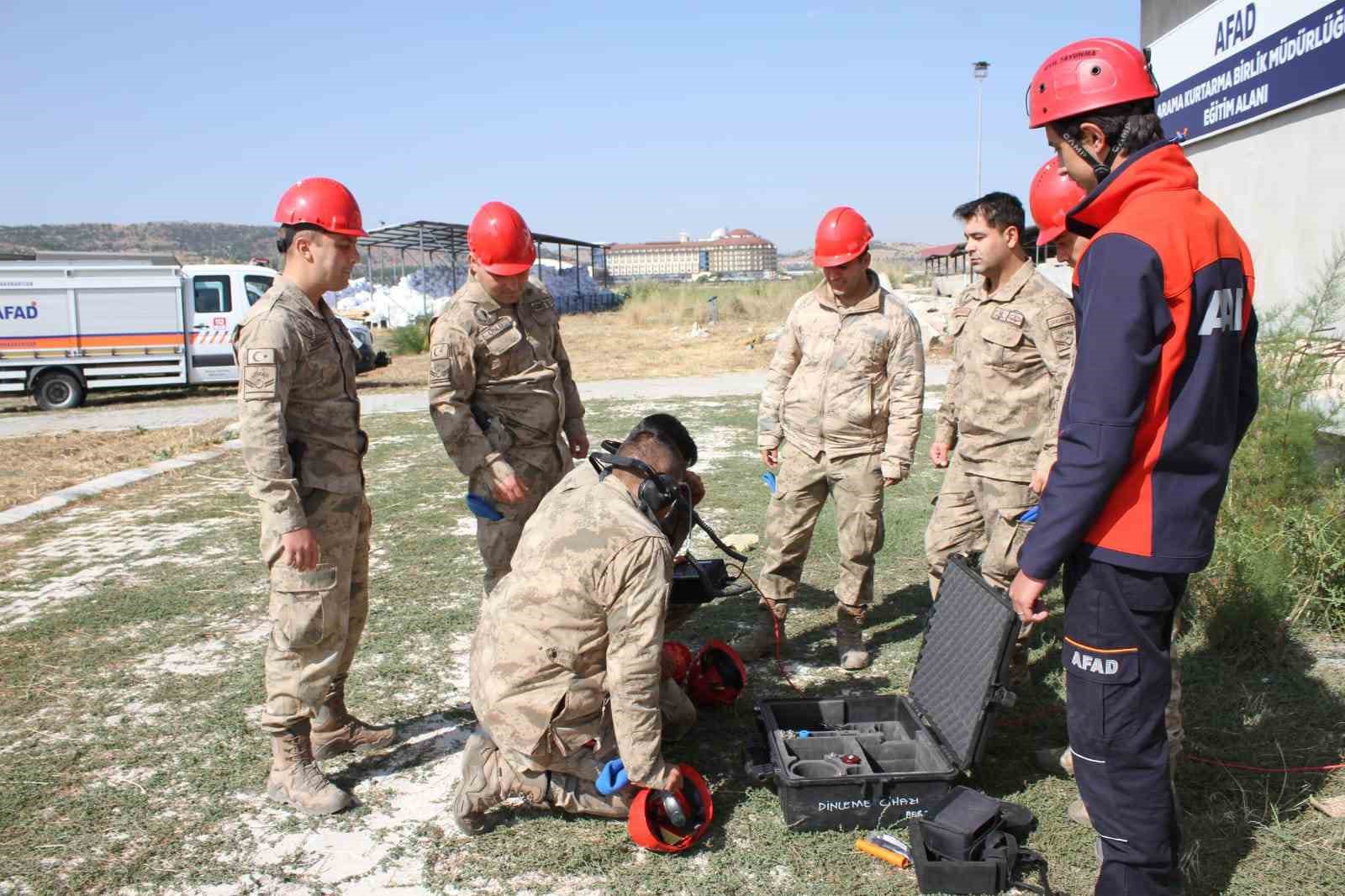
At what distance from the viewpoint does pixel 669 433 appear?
3.23 meters

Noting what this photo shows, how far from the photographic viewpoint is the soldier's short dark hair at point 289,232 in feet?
11.3

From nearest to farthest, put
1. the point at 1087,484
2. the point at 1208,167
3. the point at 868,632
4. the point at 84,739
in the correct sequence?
the point at 1087,484 < the point at 84,739 < the point at 868,632 < the point at 1208,167

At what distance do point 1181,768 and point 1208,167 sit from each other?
858cm

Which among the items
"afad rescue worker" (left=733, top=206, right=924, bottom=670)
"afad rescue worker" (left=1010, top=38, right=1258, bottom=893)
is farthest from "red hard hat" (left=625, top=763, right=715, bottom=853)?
"afad rescue worker" (left=733, top=206, right=924, bottom=670)

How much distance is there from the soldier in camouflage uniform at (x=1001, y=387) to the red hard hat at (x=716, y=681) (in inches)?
43.3

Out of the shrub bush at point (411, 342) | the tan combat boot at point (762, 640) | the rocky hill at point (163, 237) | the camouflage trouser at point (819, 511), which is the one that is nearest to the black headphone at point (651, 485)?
the camouflage trouser at point (819, 511)

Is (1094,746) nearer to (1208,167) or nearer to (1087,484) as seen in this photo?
(1087,484)

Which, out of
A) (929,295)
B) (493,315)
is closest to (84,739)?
(493,315)

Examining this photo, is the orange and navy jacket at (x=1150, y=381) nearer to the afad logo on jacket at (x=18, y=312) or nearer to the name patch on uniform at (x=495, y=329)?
the name patch on uniform at (x=495, y=329)

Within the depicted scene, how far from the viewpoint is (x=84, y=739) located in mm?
3975

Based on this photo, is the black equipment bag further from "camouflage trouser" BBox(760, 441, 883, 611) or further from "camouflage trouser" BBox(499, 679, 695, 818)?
"camouflage trouser" BBox(760, 441, 883, 611)

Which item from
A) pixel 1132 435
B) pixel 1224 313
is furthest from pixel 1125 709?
pixel 1224 313

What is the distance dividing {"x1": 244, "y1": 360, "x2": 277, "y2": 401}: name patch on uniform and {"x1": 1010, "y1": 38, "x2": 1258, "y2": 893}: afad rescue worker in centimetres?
251

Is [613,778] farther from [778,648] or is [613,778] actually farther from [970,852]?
[778,648]
